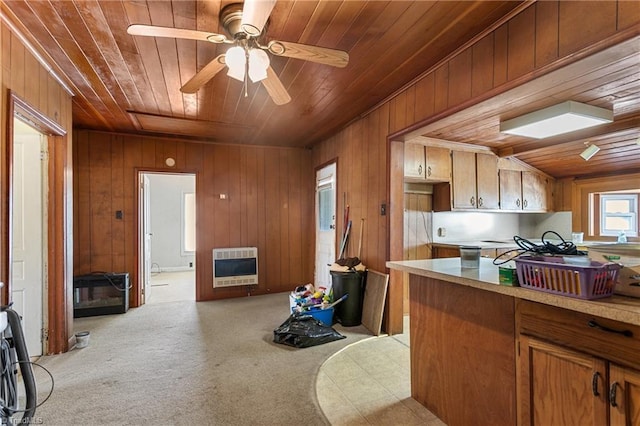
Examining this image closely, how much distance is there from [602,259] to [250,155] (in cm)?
462

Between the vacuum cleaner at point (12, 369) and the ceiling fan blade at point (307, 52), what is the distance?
2.07 m

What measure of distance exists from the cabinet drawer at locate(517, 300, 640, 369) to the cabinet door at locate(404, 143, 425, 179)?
2.39m

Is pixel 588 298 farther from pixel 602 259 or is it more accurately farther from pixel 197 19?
pixel 197 19

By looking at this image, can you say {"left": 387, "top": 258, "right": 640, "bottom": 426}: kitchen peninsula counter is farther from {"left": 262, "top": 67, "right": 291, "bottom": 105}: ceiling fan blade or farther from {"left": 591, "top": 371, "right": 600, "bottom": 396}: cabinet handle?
{"left": 262, "top": 67, "right": 291, "bottom": 105}: ceiling fan blade

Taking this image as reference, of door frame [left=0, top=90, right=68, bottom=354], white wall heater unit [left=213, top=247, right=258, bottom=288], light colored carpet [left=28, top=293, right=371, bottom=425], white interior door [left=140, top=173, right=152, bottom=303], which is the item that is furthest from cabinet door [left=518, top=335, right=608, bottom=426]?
white interior door [left=140, top=173, right=152, bottom=303]

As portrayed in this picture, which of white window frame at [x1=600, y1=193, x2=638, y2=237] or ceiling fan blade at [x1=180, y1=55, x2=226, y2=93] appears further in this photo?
white window frame at [x1=600, y1=193, x2=638, y2=237]

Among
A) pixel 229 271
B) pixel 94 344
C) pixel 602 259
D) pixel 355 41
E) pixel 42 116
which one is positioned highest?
pixel 355 41

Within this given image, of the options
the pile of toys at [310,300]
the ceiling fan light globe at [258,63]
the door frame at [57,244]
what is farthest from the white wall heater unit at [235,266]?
the ceiling fan light globe at [258,63]

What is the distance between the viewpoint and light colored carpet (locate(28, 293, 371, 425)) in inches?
77.0

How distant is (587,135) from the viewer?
329cm

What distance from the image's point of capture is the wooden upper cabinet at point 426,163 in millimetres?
3635

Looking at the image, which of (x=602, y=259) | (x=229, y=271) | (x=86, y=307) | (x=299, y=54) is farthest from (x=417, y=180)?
(x=86, y=307)

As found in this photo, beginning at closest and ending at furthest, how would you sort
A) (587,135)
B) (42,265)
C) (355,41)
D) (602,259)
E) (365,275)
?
(602,259), (355,41), (42,265), (587,135), (365,275)

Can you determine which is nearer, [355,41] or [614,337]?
[614,337]
